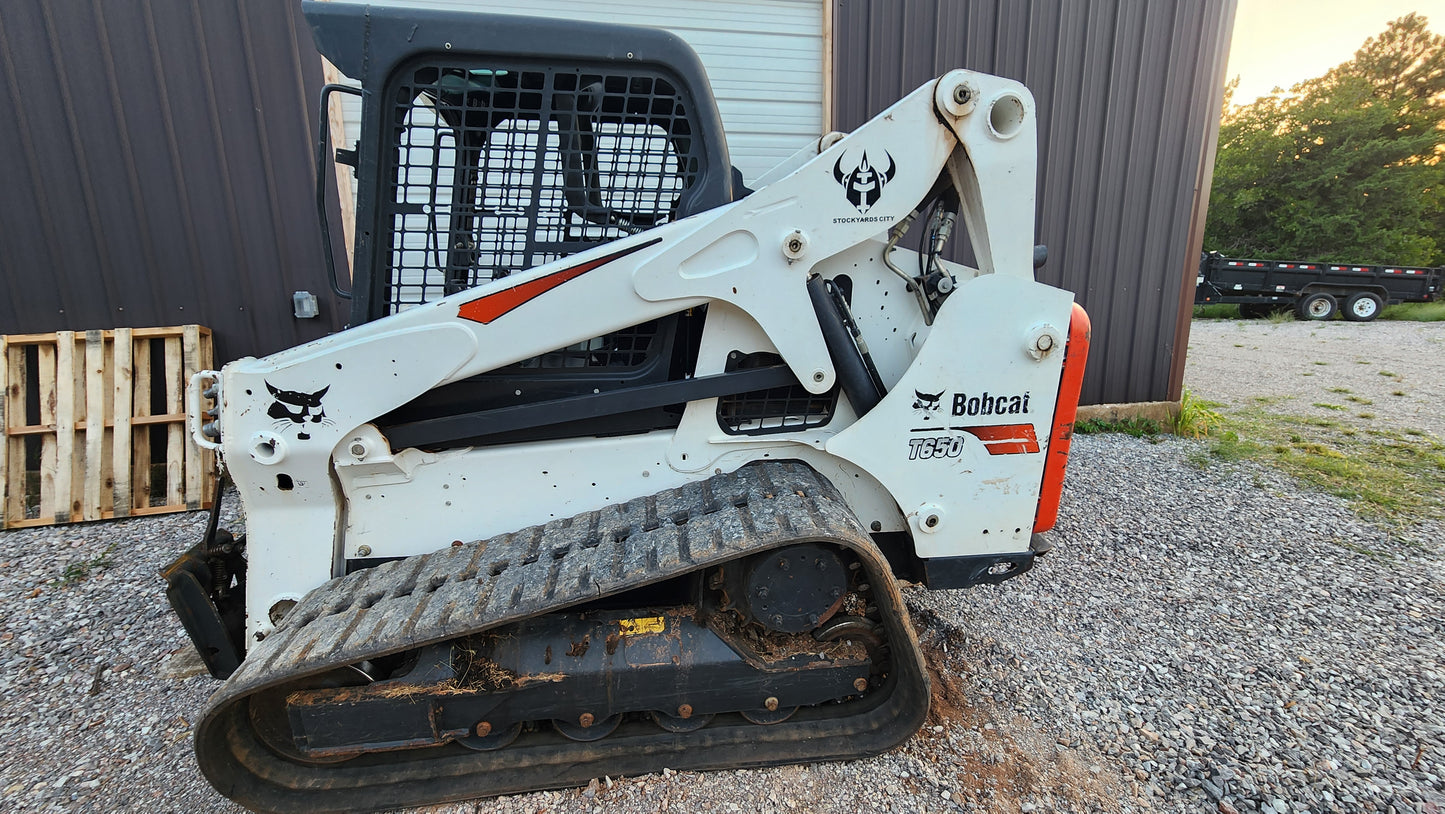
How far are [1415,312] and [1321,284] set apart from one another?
2600 millimetres

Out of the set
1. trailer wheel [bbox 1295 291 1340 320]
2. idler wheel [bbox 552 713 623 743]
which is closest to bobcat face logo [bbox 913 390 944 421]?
idler wheel [bbox 552 713 623 743]

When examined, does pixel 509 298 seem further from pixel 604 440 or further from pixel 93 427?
pixel 93 427

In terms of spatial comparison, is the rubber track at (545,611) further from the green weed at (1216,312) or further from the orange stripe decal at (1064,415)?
the green weed at (1216,312)

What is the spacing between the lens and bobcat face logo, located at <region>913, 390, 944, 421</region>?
1.97 metres

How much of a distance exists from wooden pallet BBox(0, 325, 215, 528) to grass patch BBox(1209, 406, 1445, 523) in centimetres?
753

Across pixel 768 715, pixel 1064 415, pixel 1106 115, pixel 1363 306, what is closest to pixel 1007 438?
pixel 1064 415

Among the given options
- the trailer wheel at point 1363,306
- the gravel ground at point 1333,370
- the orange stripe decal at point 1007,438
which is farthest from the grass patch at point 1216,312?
the orange stripe decal at point 1007,438

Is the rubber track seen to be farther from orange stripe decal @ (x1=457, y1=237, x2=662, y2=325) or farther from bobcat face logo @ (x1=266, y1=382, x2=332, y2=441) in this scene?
orange stripe decal @ (x1=457, y1=237, x2=662, y2=325)

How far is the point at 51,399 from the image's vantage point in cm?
389

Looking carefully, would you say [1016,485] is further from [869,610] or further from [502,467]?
[502,467]

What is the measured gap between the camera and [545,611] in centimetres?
157

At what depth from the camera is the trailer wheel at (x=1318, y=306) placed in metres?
15.0

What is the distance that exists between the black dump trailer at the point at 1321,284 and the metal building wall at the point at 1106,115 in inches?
486

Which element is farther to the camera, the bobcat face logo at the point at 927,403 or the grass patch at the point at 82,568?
the grass patch at the point at 82,568
